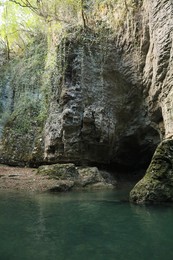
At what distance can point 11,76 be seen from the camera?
26031mm

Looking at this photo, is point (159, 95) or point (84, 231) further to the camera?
point (159, 95)

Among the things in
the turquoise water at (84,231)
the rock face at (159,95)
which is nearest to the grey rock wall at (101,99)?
the rock face at (159,95)

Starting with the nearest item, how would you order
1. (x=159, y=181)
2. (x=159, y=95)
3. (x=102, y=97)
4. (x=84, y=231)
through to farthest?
(x=84, y=231) < (x=159, y=181) < (x=159, y=95) < (x=102, y=97)

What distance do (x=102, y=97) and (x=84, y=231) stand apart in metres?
12.1

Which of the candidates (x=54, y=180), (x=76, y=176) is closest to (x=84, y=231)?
(x=54, y=180)

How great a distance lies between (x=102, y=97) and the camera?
1761cm

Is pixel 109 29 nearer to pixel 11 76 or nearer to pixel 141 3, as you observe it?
pixel 141 3

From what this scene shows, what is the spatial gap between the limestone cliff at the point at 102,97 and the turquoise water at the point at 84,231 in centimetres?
796

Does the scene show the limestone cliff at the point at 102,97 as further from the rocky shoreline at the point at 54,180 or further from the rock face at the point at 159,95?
the rocky shoreline at the point at 54,180

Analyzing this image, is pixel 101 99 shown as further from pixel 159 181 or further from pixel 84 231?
pixel 84 231

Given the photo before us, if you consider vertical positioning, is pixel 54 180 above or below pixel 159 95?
below

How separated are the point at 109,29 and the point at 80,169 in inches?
336

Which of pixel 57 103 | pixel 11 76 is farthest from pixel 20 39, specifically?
pixel 57 103

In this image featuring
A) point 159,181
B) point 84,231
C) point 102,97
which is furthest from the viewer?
point 102,97
